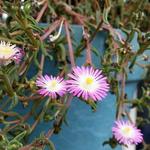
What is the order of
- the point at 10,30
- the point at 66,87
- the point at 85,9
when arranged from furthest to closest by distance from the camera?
the point at 85,9, the point at 10,30, the point at 66,87

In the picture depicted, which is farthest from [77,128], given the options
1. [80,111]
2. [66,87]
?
[66,87]

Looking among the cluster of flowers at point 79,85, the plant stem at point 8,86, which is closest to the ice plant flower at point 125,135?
the cluster of flowers at point 79,85

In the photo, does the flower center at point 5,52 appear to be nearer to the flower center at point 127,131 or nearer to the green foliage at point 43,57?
the green foliage at point 43,57

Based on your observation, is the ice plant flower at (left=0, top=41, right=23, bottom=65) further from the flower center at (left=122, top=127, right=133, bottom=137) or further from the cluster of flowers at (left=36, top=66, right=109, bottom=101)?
the flower center at (left=122, top=127, right=133, bottom=137)

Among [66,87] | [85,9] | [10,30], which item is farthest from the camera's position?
[85,9]

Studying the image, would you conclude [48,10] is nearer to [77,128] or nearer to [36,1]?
[36,1]

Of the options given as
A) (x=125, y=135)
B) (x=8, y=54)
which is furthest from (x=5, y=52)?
(x=125, y=135)

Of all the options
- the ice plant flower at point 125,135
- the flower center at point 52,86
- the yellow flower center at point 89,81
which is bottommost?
the ice plant flower at point 125,135

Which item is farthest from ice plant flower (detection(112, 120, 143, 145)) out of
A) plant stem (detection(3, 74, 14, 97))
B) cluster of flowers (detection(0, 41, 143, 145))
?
plant stem (detection(3, 74, 14, 97))
